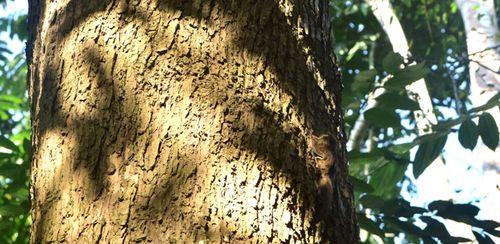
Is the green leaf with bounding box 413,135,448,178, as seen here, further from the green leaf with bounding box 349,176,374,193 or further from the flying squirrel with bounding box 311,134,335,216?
the flying squirrel with bounding box 311,134,335,216

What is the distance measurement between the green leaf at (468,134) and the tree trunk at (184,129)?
1398 millimetres

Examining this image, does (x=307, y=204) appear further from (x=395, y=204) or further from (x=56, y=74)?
(x=395, y=204)

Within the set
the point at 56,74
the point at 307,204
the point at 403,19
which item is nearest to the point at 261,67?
the point at 307,204

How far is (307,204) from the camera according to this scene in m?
1.08

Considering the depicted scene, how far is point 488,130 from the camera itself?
8.16 feet

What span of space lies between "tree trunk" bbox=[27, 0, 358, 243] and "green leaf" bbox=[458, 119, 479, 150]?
4.59ft

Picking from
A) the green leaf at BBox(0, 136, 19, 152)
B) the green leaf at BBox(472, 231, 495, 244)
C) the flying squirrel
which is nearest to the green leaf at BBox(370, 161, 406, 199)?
the green leaf at BBox(472, 231, 495, 244)

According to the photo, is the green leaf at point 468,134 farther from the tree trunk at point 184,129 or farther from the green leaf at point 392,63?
the tree trunk at point 184,129

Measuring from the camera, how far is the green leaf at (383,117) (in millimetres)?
2258

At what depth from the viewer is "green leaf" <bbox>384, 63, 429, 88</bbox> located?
219 cm

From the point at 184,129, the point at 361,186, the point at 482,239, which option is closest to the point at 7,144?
the point at 361,186

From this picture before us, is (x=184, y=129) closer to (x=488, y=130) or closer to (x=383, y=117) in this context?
(x=383, y=117)

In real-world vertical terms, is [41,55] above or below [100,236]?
above

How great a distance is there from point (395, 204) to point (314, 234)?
1.29 meters
